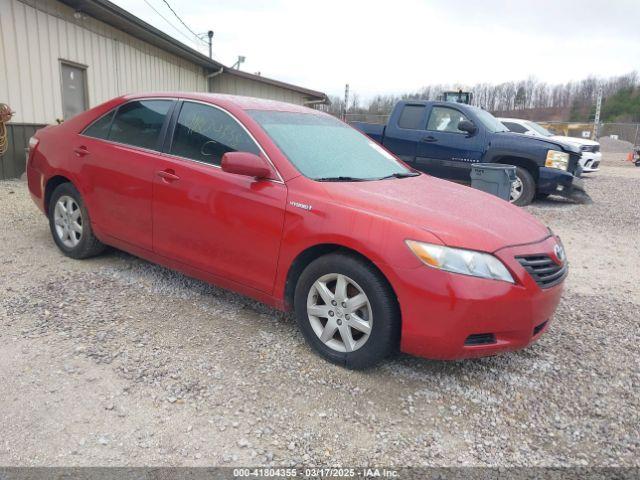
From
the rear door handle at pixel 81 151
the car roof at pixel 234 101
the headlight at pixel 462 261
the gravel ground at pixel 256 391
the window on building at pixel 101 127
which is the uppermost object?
the car roof at pixel 234 101

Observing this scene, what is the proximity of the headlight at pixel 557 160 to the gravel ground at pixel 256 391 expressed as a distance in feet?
15.8

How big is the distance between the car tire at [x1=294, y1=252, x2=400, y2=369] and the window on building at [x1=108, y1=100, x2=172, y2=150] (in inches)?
72.6

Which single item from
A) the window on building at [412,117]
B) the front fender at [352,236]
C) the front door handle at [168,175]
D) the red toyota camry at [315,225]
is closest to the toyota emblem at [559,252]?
the red toyota camry at [315,225]

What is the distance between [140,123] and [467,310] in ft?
9.91

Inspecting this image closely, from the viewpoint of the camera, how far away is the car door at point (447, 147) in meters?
8.50

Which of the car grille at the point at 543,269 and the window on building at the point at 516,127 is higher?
the window on building at the point at 516,127

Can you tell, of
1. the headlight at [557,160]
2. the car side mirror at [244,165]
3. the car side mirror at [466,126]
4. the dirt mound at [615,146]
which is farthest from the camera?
the dirt mound at [615,146]

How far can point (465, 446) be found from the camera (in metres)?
2.38

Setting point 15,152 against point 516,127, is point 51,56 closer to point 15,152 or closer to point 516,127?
point 15,152

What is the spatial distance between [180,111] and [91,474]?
104 inches

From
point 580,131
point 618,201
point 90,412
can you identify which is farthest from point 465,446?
point 580,131

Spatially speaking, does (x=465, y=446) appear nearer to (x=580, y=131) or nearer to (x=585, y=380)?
(x=585, y=380)

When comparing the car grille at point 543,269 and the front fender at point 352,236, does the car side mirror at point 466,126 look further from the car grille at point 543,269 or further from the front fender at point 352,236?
the front fender at point 352,236

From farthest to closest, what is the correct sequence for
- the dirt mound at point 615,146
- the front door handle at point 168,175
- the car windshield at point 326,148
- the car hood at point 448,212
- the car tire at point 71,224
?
the dirt mound at point 615,146, the car tire at point 71,224, the front door handle at point 168,175, the car windshield at point 326,148, the car hood at point 448,212
